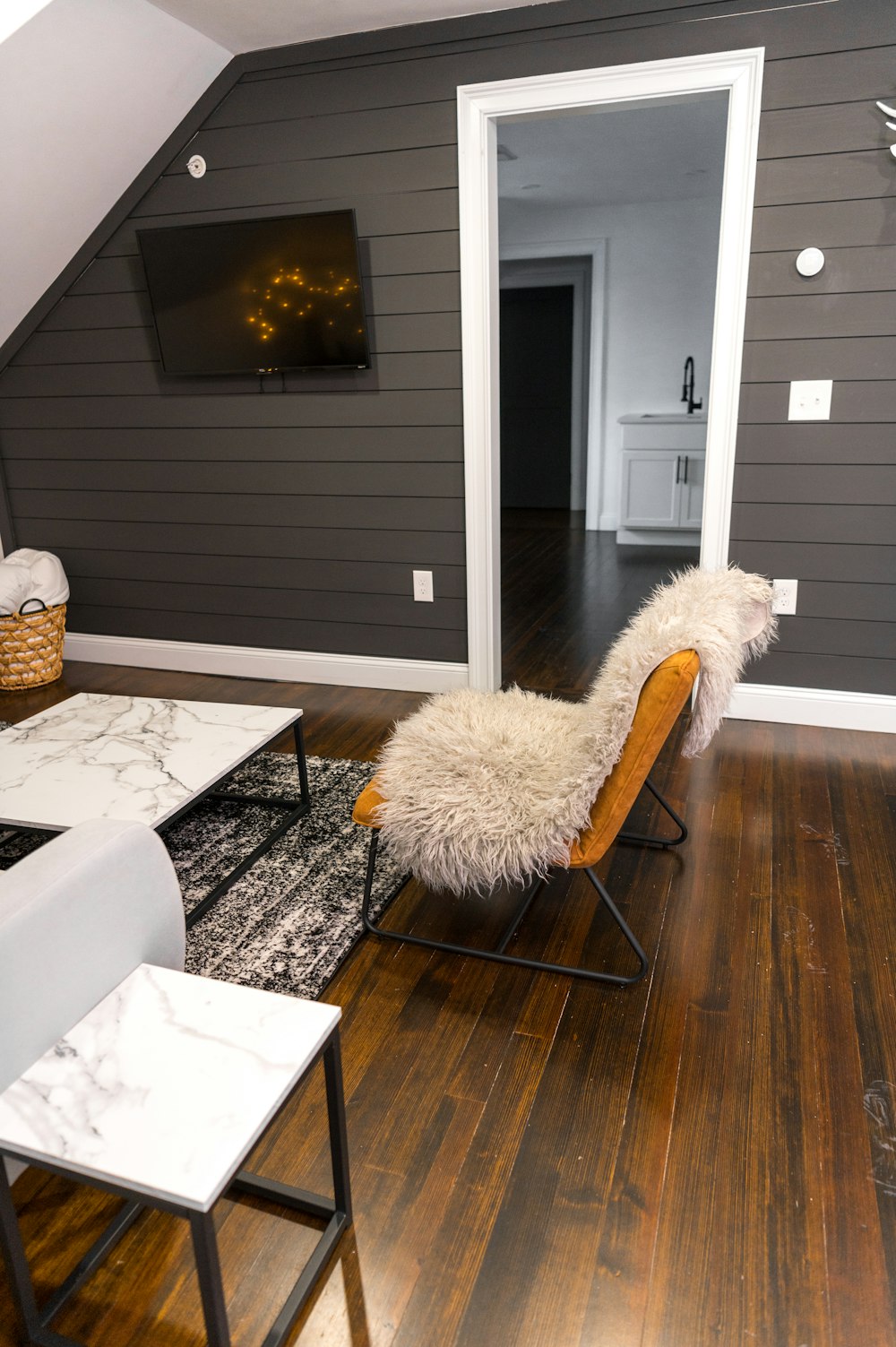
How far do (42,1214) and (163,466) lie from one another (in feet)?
10.1

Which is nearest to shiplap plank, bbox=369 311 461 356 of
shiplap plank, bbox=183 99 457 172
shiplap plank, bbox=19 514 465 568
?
shiplap plank, bbox=183 99 457 172

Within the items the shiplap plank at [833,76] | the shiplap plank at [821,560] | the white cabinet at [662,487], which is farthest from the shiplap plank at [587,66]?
the white cabinet at [662,487]

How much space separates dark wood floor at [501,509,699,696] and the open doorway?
16mm

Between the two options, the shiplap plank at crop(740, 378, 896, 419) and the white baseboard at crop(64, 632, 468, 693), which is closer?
the shiplap plank at crop(740, 378, 896, 419)

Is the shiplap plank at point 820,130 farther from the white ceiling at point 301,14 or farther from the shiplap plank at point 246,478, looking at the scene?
the shiplap plank at point 246,478

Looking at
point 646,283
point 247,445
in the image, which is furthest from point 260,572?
point 646,283

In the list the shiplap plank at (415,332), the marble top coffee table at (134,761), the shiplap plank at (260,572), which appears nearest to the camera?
the marble top coffee table at (134,761)

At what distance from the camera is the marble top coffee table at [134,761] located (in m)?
2.26

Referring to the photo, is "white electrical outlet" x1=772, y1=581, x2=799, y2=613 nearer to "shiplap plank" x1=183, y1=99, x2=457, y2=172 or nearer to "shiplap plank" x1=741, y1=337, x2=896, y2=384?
"shiplap plank" x1=741, y1=337, x2=896, y2=384

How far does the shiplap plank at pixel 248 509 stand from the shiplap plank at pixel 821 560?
1094mm

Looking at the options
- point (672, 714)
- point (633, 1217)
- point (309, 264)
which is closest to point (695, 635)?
point (672, 714)

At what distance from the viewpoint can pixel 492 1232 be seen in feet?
4.90

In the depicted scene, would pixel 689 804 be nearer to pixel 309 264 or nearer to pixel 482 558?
pixel 482 558

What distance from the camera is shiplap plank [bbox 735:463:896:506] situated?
310 cm
